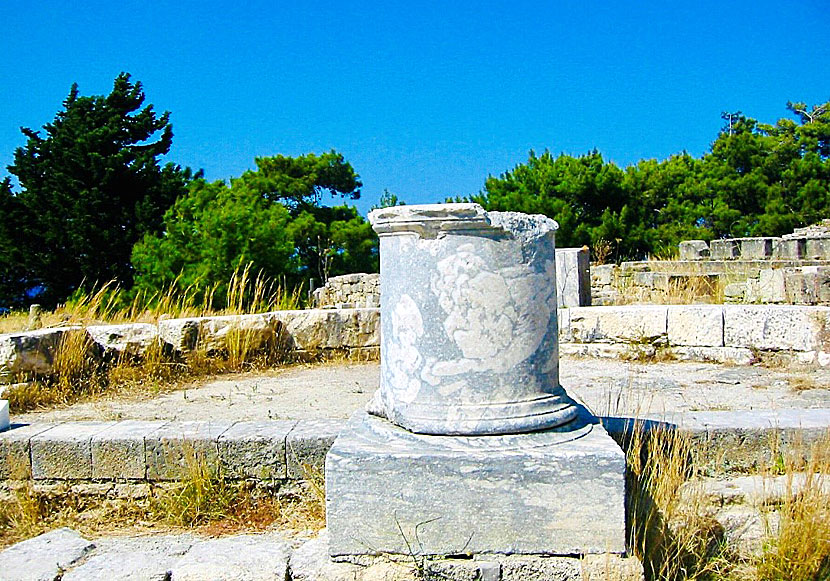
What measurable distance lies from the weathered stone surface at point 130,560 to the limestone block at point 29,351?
131 inches

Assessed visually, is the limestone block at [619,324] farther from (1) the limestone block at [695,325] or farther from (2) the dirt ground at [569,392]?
(2) the dirt ground at [569,392]

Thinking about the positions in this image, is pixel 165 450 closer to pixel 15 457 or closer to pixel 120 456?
pixel 120 456

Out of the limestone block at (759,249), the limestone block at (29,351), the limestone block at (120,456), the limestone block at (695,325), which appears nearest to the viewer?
the limestone block at (120,456)

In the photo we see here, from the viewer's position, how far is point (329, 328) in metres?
8.51

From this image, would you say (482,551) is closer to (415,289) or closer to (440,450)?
(440,450)

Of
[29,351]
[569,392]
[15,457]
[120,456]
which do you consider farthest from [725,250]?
[15,457]

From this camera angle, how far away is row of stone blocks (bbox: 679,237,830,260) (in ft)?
57.1

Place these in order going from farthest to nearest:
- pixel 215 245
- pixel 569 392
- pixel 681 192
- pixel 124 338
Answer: pixel 681 192 < pixel 215 245 < pixel 124 338 < pixel 569 392

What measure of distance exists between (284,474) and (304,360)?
4317 millimetres

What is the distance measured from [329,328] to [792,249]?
43.1 ft

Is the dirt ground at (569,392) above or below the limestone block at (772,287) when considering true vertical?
below

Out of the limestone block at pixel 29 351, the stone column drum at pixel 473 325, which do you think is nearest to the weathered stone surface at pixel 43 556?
the stone column drum at pixel 473 325

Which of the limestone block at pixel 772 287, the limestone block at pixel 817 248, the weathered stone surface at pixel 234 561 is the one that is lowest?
the weathered stone surface at pixel 234 561

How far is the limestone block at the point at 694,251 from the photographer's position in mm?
19062
